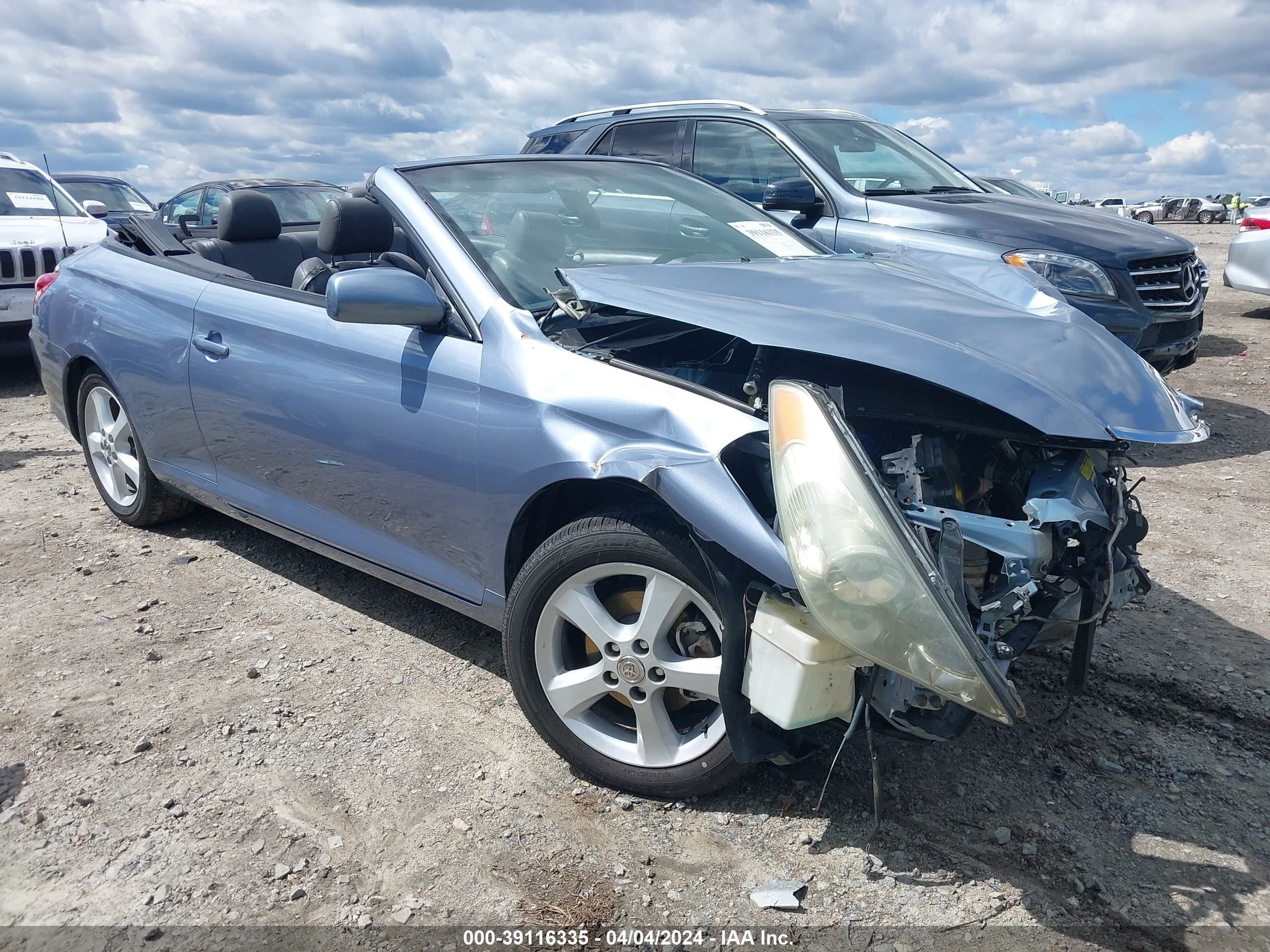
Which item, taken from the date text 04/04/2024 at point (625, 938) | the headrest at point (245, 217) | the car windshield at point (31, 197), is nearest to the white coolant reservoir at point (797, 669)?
the date text 04/04/2024 at point (625, 938)

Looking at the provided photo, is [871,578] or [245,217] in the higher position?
[245,217]

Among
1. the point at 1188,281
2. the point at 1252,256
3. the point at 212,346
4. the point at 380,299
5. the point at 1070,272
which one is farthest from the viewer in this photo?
the point at 1252,256

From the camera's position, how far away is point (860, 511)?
7.00 feet

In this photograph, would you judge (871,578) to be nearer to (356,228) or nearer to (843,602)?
(843,602)

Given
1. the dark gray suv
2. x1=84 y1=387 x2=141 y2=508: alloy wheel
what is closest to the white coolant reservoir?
x1=84 y1=387 x2=141 y2=508: alloy wheel

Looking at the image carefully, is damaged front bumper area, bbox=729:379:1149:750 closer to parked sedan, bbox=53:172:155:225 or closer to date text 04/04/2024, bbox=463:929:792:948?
date text 04/04/2024, bbox=463:929:792:948

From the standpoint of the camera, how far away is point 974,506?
2.71 meters

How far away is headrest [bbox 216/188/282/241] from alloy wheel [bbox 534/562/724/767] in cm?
265

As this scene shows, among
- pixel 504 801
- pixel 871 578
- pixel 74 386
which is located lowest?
pixel 504 801

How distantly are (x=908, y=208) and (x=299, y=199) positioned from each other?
7.03m

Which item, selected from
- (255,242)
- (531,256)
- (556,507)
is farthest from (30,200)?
(556,507)

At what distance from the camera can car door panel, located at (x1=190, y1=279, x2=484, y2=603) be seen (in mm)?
3025

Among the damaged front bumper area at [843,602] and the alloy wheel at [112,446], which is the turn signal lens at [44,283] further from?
the damaged front bumper area at [843,602]

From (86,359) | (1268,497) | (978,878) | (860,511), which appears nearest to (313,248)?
(86,359)
